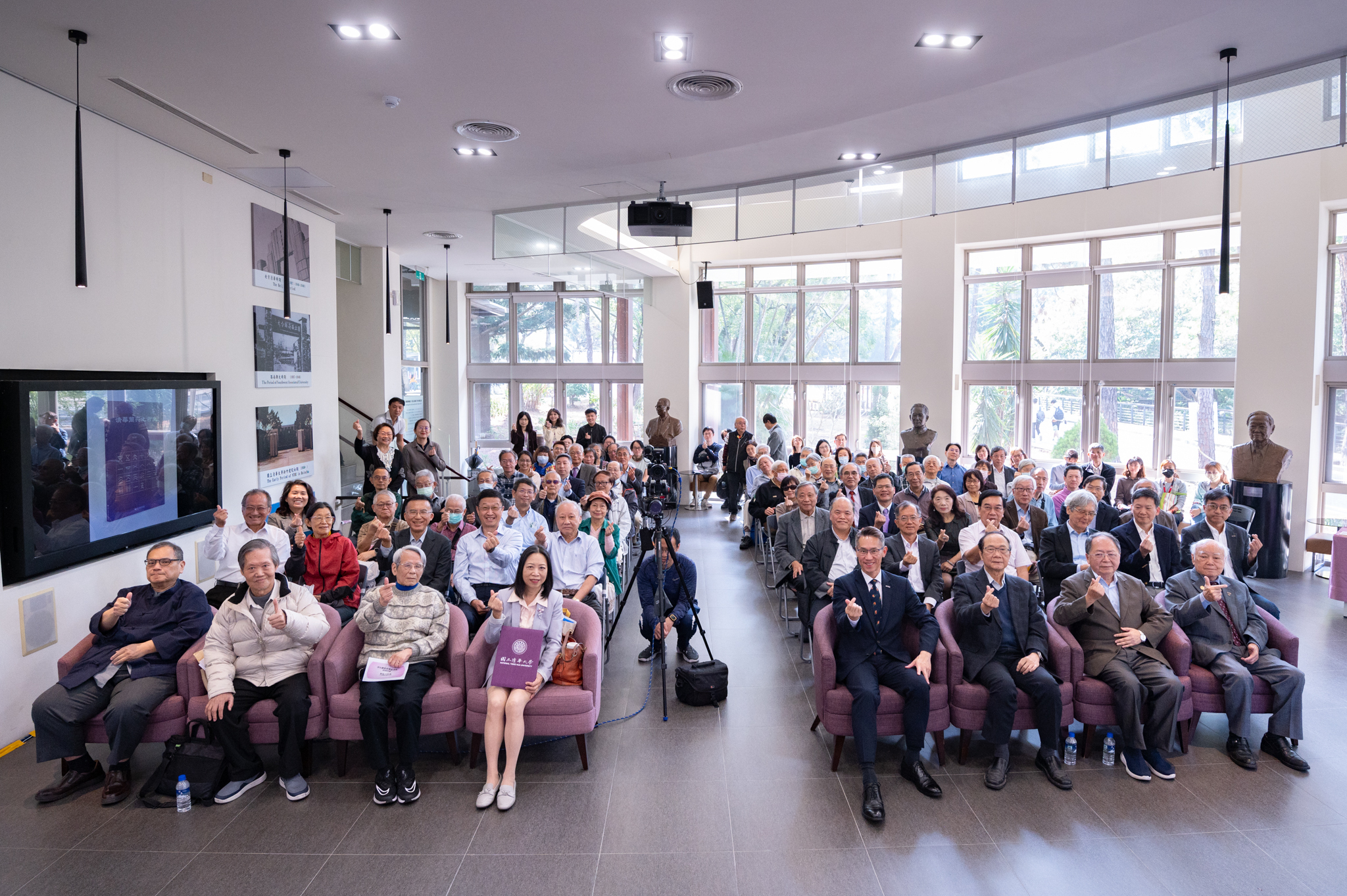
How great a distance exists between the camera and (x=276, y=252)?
26.0ft

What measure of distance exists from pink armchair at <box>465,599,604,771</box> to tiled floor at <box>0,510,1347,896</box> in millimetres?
301

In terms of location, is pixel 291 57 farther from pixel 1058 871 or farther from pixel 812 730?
pixel 1058 871

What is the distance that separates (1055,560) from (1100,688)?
172 centimetres

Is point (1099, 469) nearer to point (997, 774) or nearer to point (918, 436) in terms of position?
point (918, 436)

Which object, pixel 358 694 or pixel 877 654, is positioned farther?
pixel 877 654

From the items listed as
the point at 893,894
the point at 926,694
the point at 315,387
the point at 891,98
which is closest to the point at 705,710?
the point at 926,694

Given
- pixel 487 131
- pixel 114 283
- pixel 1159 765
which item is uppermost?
pixel 487 131

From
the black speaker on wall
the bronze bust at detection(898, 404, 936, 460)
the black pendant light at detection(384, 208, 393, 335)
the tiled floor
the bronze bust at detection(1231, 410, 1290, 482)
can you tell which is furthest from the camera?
the black speaker on wall

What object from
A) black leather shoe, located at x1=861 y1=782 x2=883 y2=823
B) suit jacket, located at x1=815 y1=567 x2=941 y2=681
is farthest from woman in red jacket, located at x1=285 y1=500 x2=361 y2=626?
black leather shoe, located at x1=861 y1=782 x2=883 y2=823

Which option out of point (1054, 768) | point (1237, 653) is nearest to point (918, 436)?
point (1237, 653)

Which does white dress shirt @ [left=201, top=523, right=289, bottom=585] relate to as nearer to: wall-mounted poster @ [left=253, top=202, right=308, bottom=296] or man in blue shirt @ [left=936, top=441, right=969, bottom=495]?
wall-mounted poster @ [left=253, top=202, right=308, bottom=296]

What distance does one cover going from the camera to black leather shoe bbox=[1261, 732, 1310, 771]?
14.6ft

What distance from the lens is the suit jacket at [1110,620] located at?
462 cm

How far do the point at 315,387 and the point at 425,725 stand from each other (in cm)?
572
